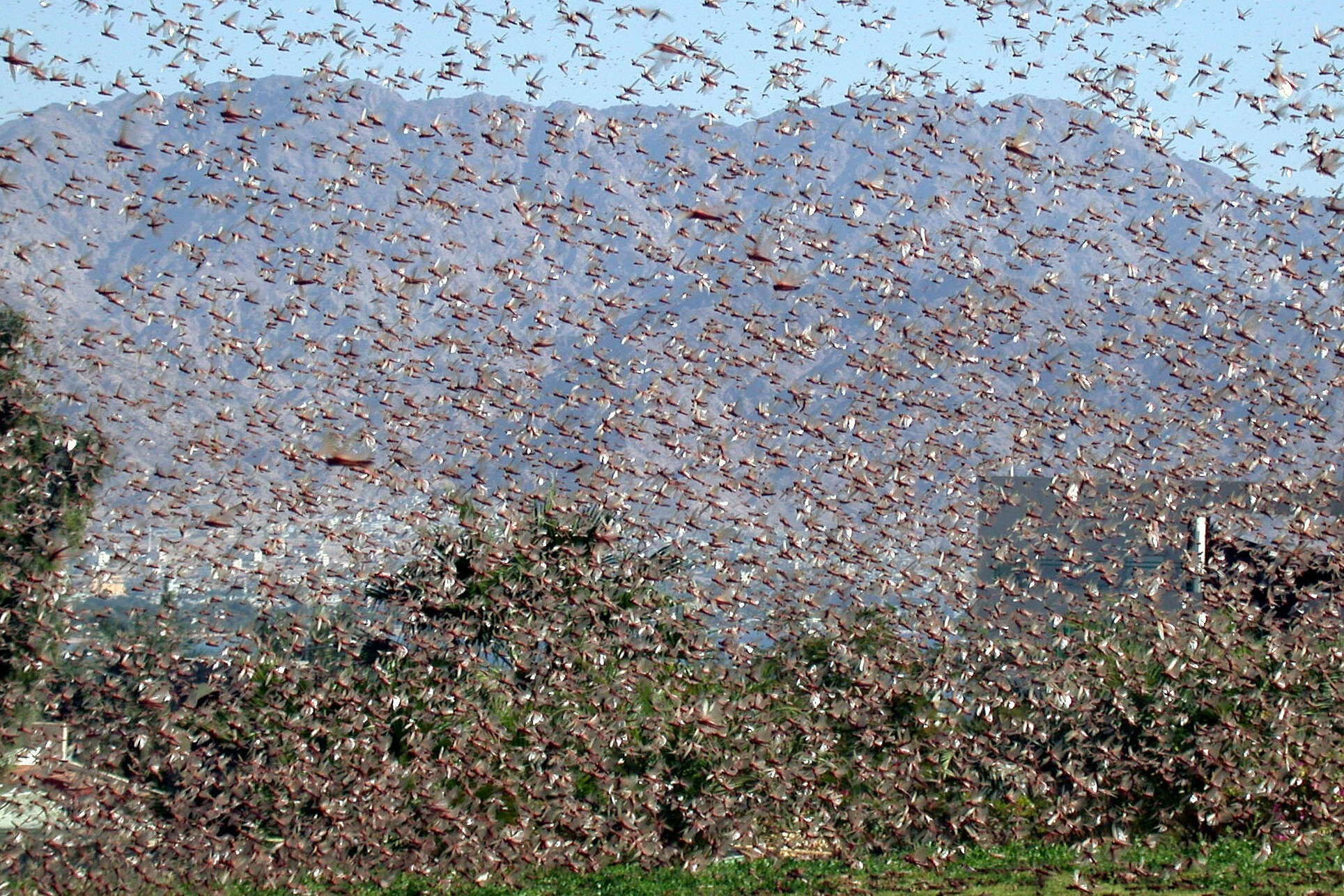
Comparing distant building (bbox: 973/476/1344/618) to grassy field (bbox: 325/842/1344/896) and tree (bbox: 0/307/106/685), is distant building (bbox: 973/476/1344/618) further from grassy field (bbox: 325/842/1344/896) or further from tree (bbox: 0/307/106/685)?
tree (bbox: 0/307/106/685)

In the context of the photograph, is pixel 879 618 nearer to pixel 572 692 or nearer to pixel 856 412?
pixel 856 412

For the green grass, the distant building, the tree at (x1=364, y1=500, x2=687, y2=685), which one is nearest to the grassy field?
the green grass

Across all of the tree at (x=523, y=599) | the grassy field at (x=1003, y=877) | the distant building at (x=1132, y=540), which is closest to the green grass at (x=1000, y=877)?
the grassy field at (x=1003, y=877)

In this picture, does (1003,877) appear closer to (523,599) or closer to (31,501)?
(523,599)

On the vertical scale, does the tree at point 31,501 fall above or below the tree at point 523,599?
below

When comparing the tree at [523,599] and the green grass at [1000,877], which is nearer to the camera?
the green grass at [1000,877]

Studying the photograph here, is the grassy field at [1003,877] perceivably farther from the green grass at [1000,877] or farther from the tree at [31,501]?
the tree at [31,501]

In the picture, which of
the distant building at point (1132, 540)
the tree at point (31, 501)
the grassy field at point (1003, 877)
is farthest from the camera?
the tree at point (31, 501)
